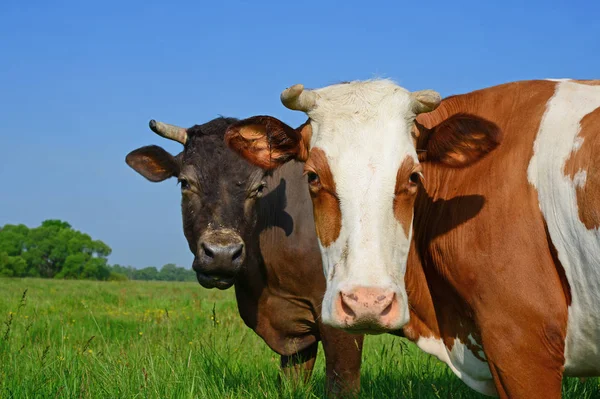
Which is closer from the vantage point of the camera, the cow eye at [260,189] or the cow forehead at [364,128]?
the cow forehead at [364,128]

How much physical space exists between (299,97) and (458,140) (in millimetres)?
1135

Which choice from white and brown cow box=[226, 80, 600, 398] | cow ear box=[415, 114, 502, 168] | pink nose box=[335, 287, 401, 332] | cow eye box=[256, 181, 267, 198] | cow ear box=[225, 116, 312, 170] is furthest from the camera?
cow eye box=[256, 181, 267, 198]

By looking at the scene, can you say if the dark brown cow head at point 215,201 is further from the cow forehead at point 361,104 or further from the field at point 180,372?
the cow forehead at point 361,104

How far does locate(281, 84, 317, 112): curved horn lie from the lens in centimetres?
443

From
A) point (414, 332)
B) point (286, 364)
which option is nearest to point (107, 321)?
point (286, 364)

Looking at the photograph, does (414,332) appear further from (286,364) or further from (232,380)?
(286,364)

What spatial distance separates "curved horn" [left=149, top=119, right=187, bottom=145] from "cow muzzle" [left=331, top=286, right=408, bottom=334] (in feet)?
15.4

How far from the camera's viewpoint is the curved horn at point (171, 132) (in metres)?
7.87

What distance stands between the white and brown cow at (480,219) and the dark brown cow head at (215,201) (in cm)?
241

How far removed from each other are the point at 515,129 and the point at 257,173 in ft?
11.3

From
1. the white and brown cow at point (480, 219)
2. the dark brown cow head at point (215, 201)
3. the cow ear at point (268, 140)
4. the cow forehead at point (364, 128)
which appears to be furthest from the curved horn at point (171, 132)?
the cow forehead at point (364, 128)

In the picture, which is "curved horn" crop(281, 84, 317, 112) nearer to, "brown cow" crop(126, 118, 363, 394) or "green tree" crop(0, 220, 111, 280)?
"brown cow" crop(126, 118, 363, 394)

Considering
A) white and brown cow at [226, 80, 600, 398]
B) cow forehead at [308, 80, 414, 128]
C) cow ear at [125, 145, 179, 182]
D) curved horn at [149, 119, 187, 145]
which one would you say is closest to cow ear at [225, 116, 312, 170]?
white and brown cow at [226, 80, 600, 398]

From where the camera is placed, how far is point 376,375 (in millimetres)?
7305
